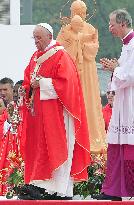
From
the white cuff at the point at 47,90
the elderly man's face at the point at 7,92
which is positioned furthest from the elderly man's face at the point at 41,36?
the elderly man's face at the point at 7,92

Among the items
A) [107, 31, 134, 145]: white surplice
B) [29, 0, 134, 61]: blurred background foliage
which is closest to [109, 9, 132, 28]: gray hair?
[107, 31, 134, 145]: white surplice

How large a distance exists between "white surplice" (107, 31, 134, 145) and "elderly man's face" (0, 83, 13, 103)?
3.33 m

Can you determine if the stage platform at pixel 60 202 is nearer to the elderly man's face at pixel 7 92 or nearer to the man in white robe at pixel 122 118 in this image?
the man in white robe at pixel 122 118

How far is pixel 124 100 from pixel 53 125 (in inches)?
29.7

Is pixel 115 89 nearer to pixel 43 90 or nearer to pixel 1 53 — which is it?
pixel 43 90

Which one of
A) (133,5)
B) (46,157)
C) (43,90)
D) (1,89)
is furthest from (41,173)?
(133,5)

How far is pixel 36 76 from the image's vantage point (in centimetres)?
998

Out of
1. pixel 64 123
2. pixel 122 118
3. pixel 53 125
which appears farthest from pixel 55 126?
pixel 122 118

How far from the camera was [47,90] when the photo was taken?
9906 mm

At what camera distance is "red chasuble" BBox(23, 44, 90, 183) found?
986 cm

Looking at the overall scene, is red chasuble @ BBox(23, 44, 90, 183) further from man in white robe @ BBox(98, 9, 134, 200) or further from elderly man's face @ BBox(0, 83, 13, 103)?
elderly man's face @ BBox(0, 83, 13, 103)

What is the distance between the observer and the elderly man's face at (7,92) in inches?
512

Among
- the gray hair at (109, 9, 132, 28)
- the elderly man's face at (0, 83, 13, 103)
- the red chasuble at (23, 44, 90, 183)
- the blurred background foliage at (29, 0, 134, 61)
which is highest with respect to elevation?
the blurred background foliage at (29, 0, 134, 61)

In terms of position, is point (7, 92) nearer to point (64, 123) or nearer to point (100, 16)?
point (64, 123)
